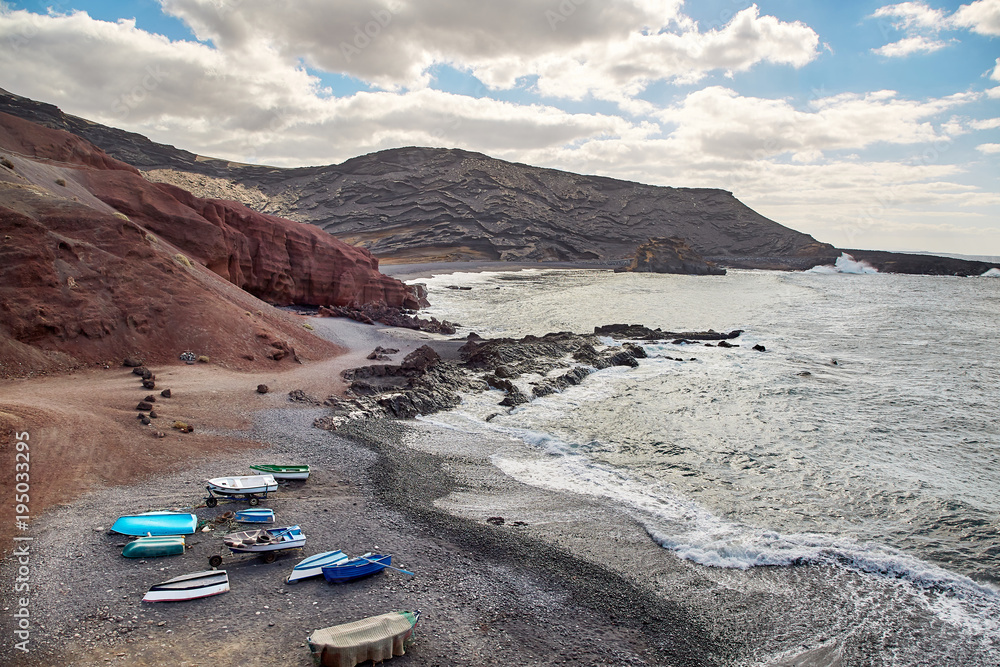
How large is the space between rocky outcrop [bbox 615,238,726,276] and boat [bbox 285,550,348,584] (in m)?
81.7

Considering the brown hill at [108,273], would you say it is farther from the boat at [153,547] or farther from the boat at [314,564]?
the boat at [314,564]

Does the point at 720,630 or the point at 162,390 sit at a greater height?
the point at 162,390

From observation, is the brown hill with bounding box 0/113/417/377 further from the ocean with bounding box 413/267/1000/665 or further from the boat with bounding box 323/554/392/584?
the boat with bounding box 323/554/392/584

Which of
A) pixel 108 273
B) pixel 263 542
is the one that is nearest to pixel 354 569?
pixel 263 542

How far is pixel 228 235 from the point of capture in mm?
25422

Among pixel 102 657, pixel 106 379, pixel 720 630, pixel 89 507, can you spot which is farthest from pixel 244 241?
pixel 720 630

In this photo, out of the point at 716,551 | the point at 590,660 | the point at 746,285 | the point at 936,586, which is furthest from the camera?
the point at 746,285

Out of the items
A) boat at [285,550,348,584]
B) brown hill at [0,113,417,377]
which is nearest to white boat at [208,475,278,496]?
boat at [285,550,348,584]

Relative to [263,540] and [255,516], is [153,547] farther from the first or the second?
[255,516]

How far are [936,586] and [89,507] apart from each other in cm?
1200

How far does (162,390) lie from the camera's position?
12469 mm

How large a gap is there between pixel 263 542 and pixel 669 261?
8454 cm

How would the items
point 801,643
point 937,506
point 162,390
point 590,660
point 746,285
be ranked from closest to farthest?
point 590,660 → point 801,643 → point 937,506 → point 162,390 → point 746,285

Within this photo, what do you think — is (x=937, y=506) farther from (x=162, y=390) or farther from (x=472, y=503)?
(x=162, y=390)
